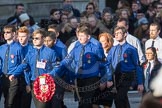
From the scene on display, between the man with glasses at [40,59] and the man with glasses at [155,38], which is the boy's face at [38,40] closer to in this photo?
the man with glasses at [40,59]

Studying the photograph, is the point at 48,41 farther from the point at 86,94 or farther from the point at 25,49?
the point at 86,94

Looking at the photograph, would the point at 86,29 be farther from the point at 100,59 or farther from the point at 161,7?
the point at 161,7

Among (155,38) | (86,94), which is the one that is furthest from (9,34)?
(155,38)

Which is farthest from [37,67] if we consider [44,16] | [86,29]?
Answer: [44,16]

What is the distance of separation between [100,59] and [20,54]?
125cm

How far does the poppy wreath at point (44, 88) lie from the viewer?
848 cm

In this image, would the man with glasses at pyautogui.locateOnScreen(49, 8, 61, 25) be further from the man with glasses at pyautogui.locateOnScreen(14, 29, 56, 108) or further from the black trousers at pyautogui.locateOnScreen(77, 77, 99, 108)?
the man with glasses at pyautogui.locateOnScreen(14, 29, 56, 108)

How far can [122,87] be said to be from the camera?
952 cm

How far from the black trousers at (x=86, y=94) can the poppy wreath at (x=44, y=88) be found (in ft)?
2.15

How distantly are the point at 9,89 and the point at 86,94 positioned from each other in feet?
3.95

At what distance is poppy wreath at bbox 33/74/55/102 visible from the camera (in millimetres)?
8477

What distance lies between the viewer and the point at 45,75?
8.50 metres

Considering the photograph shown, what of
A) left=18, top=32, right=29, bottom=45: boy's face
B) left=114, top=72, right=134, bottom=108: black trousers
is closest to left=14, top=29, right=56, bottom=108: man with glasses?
left=18, top=32, right=29, bottom=45: boy's face

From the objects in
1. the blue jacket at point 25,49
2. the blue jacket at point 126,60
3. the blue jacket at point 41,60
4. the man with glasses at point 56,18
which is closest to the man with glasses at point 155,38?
the blue jacket at point 126,60
